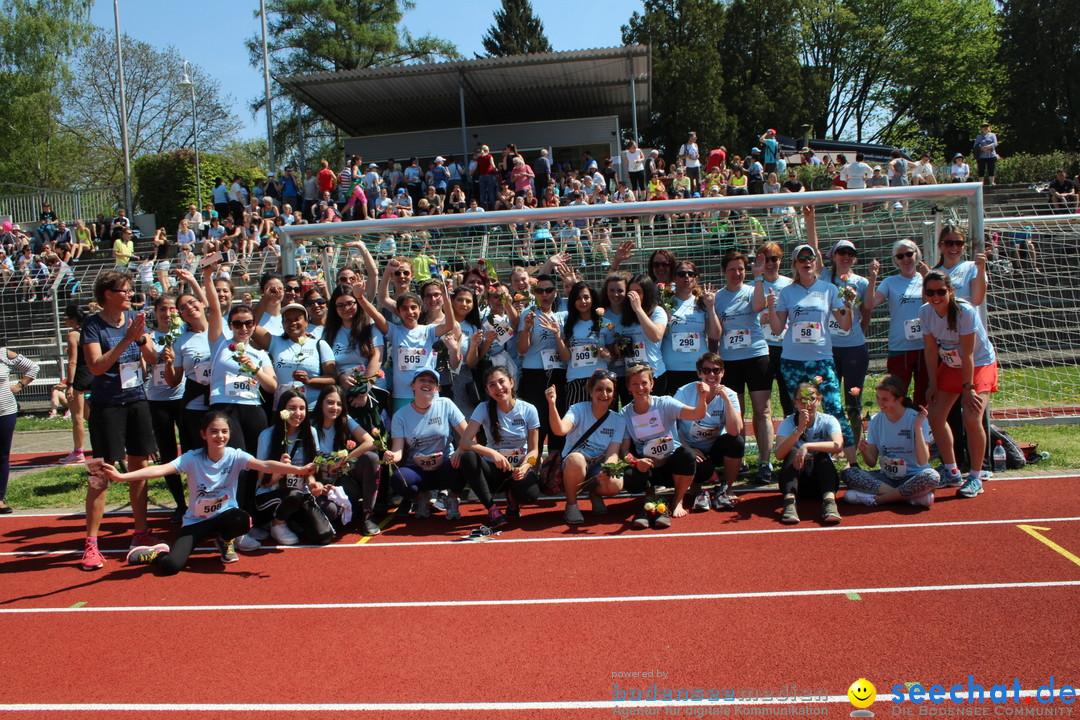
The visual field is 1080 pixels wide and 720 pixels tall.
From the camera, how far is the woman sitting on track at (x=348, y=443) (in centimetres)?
648

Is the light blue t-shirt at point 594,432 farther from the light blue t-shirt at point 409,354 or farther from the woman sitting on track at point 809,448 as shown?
the light blue t-shirt at point 409,354

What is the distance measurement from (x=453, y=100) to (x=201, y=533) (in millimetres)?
21846

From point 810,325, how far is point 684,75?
113 ft

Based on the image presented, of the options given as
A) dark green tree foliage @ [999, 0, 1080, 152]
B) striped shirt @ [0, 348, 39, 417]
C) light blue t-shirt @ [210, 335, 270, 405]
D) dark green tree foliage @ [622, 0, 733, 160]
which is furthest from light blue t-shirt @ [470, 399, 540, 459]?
dark green tree foliage @ [999, 0, 1080, 152]

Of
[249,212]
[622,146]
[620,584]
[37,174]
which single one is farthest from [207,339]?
[37,174]

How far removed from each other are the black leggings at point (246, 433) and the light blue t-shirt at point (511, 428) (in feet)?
5.66

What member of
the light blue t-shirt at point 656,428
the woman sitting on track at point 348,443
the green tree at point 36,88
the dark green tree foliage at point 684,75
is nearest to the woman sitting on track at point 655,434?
the light blue t-shirt at point 656,428

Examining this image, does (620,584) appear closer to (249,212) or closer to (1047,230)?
(1047,230)

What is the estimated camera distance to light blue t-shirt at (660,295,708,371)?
715 centimetres

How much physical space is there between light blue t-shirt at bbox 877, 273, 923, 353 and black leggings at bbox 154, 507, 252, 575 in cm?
551

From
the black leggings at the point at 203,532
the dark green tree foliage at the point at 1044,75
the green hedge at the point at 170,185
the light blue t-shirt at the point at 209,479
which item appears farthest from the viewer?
the dark green tree foliage at the point at 1044,75

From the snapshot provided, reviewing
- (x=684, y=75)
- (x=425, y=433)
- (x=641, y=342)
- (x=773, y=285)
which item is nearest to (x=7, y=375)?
(x=425, y=433)

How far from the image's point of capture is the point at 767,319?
7.02 meters

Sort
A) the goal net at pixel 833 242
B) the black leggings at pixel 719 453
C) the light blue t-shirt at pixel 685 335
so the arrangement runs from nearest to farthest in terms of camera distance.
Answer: the black leggings at pixel 719 453, the light blue t-shirt at pixel 685 335, the goal net at pixel 833 242
